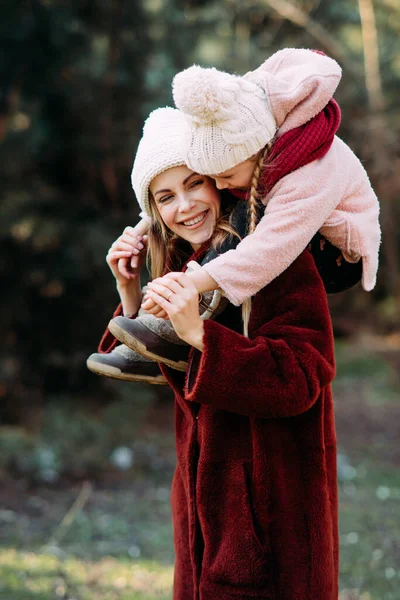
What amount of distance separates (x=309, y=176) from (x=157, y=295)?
46 cm

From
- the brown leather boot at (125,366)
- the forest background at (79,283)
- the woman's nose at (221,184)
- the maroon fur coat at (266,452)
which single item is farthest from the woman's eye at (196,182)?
the forest background at (79,283)

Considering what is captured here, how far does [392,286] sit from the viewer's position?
496 inches

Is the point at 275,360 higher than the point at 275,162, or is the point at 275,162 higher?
the point at 275,162

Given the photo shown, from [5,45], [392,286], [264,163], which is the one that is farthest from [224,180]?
[392,286]

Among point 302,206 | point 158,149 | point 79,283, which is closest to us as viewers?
point 302,206

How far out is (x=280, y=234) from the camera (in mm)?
1785

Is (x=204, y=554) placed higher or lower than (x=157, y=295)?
lower

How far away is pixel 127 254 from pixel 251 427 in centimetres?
64

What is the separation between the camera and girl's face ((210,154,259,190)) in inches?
74.4

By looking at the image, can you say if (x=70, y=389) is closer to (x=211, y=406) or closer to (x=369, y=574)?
(x=369, y=574)

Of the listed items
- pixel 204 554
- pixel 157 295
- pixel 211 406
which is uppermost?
pixel 157 295

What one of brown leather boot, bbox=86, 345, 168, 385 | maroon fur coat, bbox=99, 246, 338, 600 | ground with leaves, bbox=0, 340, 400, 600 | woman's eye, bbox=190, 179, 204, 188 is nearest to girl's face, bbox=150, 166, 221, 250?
woman's eye, bbox=190, 179, 204, 188

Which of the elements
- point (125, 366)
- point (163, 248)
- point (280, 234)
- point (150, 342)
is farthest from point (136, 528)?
point (280, 234)

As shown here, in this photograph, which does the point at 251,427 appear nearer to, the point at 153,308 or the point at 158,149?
the point at 153,308
